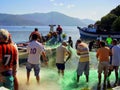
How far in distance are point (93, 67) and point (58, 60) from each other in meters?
5.77

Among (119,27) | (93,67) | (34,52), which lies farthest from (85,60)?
(119,27)

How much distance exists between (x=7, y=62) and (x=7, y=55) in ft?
0.49

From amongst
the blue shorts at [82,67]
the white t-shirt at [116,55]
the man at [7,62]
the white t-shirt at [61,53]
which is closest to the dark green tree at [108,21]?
the white t-shirt at [61,53]

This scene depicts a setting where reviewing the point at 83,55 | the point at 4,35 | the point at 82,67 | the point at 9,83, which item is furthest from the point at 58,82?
the point at 4,35

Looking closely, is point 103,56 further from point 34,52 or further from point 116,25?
point 116,25

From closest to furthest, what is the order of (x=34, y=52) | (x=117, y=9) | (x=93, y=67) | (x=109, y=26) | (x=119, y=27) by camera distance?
(x=34, y=52), (x=93, y=67), (x=119, y=27), (x=109, y=26), (x=117, y=9)

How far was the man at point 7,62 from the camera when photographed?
7.48 metres

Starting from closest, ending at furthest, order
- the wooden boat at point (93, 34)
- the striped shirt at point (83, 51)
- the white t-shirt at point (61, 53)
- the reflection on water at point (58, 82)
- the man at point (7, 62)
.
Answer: the man at point (7, 62) < the reflection on water at point (58, 82) < the striped shirt at point (83, 51) < the white t-shirt at point (61, 53) < the wooden boat at point (93, 34)

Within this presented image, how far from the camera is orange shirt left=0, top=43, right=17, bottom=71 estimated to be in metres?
7.49

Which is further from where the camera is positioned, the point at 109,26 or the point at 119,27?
the point at 109,26

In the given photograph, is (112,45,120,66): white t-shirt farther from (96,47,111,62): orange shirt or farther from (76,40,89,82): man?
(76,40,89,82): man

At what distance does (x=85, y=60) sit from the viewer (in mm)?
14555

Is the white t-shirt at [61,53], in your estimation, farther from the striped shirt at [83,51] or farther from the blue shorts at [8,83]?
the blue shorts at [8,83]

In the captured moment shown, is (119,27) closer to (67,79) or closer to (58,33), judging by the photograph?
(58,33)
